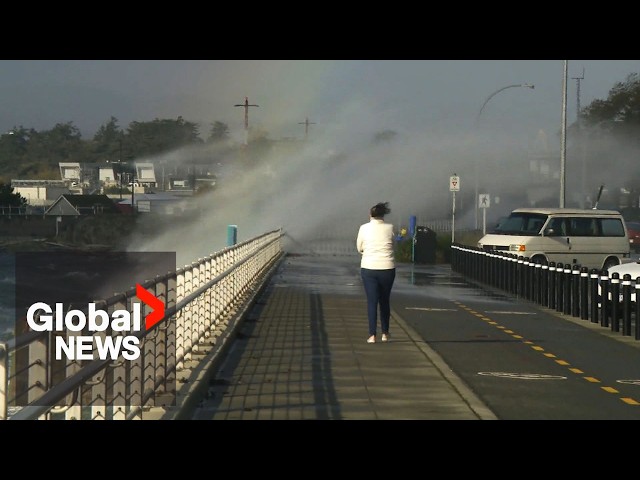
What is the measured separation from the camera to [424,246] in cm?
5631

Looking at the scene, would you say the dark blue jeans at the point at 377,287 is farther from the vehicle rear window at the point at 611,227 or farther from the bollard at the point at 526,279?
the vehicle rear window at the point at 611,227

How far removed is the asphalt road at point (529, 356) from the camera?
14367mm

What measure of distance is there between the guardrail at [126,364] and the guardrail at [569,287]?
6848mm

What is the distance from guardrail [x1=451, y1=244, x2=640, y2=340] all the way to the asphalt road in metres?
0.31

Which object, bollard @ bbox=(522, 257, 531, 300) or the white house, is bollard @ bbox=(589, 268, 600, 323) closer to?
bollard @ bbox=(522, 257, 531, 300)

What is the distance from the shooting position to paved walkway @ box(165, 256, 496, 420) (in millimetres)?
13492

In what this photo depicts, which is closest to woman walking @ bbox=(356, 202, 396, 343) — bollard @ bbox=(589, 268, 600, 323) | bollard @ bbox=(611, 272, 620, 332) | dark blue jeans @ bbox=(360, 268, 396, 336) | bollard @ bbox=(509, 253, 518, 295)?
dark blue jeans @ bbox=(360, 268, 396, 336)

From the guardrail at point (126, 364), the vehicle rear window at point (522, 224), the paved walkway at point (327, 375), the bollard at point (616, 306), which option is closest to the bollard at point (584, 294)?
the bollard at point (616, 306)

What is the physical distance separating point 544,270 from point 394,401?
1777cm

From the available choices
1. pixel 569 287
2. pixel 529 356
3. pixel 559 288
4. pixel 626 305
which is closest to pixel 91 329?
pixel 529 356

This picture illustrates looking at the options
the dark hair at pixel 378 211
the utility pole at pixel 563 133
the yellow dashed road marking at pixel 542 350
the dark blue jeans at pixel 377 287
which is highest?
the utility pole at pixel 563 133

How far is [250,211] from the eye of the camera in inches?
3858

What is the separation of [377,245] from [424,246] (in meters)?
35.9
